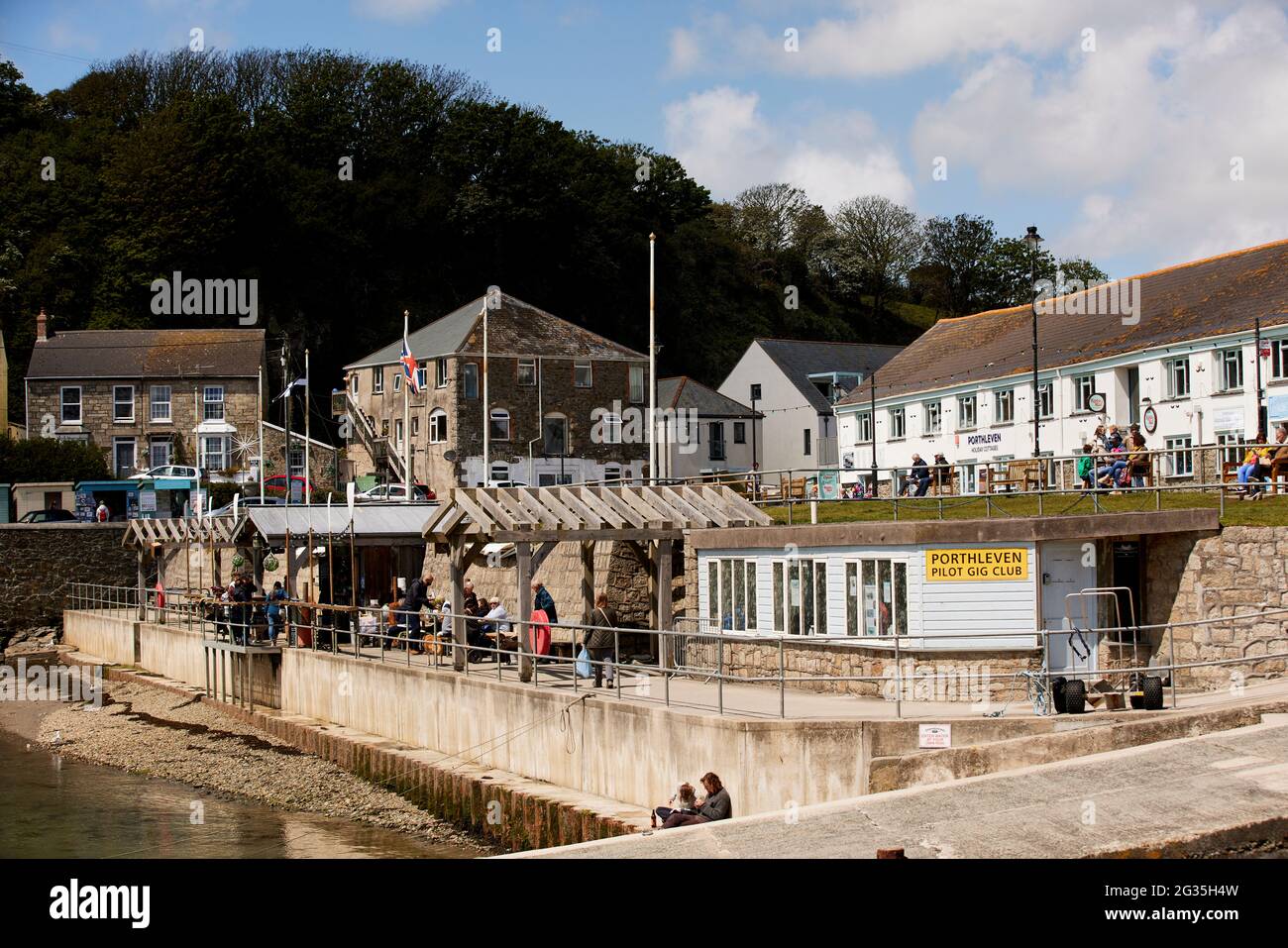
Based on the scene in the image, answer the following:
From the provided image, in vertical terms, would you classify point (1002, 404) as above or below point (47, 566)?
above

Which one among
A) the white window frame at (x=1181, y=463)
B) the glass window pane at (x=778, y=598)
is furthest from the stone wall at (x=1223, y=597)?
the white window frame at (x=1181, y=463)

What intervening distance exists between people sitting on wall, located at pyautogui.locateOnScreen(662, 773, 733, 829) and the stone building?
46.5 meters

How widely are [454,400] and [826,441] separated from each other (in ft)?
66.4

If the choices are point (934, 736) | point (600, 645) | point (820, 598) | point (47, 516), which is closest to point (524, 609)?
point (600, 645)

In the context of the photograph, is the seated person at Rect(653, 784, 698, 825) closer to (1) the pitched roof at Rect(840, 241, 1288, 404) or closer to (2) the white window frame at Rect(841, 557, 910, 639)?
(2) the white window frame at Rect(841, 557, 910, 639)

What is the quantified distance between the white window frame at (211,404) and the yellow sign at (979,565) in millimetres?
51443

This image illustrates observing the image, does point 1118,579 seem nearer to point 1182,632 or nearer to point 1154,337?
point 1182,632

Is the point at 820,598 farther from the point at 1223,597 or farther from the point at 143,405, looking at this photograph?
A: the point at 143,405

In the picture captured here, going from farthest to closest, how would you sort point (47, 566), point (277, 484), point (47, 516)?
1. point (277, 484)
2. point (47, 516)
3. point (47, 566)

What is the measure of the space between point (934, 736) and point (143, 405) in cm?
5661

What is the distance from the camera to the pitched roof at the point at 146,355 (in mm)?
66750

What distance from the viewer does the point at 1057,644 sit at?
21203 mm

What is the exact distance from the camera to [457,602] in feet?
85.4

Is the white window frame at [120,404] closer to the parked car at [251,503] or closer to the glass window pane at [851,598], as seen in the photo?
the parked car at [251,503]
